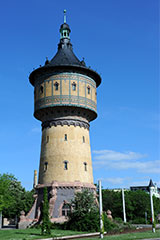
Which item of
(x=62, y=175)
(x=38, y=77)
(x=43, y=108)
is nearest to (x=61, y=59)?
(x=38, y=77)

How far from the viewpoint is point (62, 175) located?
3525 cm

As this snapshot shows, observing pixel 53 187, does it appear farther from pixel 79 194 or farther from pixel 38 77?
pixel 38 77

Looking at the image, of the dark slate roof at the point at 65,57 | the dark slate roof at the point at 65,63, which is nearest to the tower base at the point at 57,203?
the dark slate roof at the point at 65,63

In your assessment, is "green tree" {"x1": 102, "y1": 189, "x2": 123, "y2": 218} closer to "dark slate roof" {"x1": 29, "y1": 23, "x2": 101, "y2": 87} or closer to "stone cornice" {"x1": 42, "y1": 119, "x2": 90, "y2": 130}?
"stone cornice" {"x1": 42, "y1": 119, "x2": 90, "y2": 130}

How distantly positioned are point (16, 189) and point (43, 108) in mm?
23553

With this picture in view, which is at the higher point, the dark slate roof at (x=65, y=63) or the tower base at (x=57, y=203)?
the dark slate roof at (x=65, y=63)

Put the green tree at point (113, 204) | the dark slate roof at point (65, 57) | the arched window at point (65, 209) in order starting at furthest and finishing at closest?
the green tree at point (113, 204)
the dark slate roof at point (65, 57)
the arched window at point (65, 209)

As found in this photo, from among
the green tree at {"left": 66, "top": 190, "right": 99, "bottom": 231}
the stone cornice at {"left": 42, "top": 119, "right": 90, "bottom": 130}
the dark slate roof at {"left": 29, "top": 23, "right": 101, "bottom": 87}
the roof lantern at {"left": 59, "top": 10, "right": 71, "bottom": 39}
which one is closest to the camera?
the green tree at {"left": 66, "top": 190, "right": 99, "bottom": 231}

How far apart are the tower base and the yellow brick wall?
2.57 ft

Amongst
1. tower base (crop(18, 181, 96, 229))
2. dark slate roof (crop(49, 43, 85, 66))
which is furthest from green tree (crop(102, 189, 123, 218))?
dark slate roof (crop(49, 43, 85, 66))

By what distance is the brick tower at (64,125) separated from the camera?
35125 mm

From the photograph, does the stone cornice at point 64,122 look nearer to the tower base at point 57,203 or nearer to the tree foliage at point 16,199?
the tower base at point 57,203

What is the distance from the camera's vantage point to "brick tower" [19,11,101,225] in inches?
1383

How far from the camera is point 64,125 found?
37062mm
